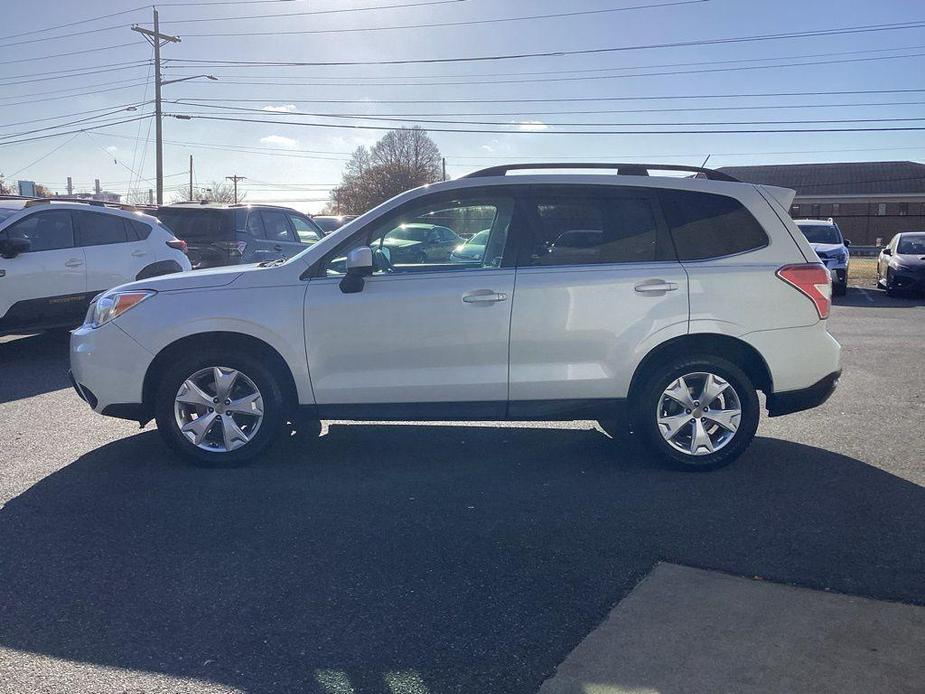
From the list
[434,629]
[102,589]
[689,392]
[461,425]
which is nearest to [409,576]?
[434,629]

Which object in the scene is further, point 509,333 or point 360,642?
point 509,333

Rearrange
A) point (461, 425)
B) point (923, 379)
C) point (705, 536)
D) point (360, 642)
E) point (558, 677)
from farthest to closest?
point (923, 379)
point (461, 425)
point (705, 536)
point (360, 642)
point (558, 677)

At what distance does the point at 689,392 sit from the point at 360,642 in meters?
3.11

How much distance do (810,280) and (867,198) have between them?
66924mm

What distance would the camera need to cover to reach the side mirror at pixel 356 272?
5.47 m

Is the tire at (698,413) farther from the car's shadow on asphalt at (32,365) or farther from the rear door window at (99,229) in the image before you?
the rear door window at (99,229)

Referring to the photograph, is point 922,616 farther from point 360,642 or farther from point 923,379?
point 923,379

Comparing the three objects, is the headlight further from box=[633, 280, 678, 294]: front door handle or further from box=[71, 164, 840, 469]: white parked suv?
box=[633, 280, 678, 294]: front door handle

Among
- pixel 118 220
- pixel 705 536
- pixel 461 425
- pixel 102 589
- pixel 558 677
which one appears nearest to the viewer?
pixel 558 677

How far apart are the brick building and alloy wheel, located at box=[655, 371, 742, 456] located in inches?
2404

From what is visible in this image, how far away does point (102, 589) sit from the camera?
3.84 m

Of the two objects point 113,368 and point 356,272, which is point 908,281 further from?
point 113,368

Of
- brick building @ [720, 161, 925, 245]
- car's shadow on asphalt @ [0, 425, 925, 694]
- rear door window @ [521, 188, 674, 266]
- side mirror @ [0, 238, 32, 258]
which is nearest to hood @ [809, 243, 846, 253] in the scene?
car's shadow on asphalt @ [0, 425, 925, 694]

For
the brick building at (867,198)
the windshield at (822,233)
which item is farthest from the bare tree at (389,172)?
the windshield at (822,233)
